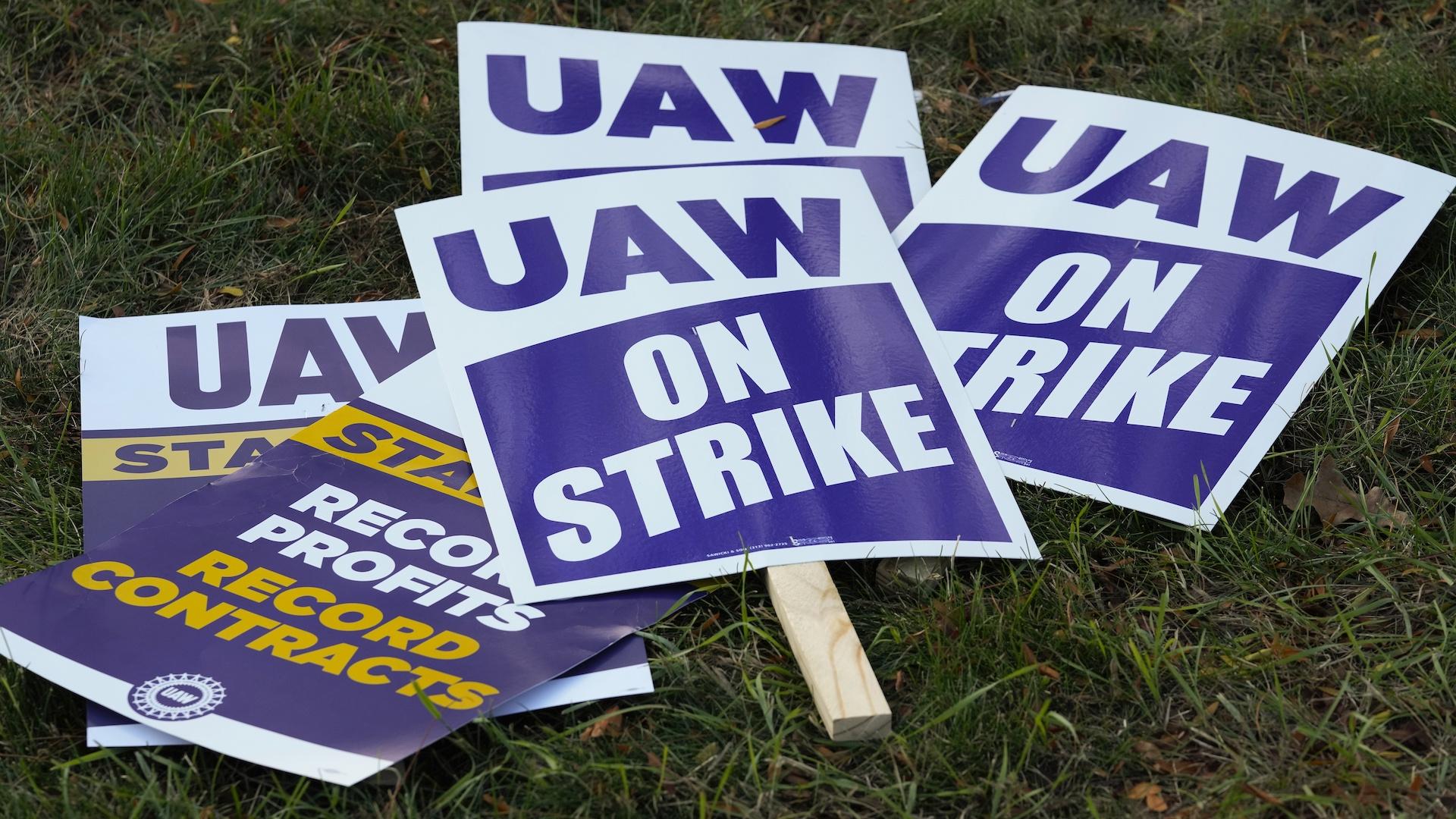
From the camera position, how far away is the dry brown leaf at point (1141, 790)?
1.54m

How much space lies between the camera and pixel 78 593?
66.5 inches

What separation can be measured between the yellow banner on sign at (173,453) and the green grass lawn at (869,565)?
0.07 metres

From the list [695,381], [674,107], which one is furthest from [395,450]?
[674,107]

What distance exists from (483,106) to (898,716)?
1.46 meters

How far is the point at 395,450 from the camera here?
1.94 meters

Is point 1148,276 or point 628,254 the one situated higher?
point 628,254

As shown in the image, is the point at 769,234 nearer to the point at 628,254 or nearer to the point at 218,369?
the point at 628,254

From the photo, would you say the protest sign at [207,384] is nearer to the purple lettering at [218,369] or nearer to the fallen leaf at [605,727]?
the purple lettering at [218,369]

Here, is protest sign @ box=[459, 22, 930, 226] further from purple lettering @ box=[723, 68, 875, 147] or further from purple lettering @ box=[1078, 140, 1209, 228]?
purple lettering @ box=[1078, 140, 1209, 228]

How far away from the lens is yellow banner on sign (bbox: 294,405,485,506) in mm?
1906

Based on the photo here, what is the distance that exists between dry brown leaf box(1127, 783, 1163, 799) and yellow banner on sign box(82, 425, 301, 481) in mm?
1288

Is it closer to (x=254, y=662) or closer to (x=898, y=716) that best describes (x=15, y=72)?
(x=254, y=662)

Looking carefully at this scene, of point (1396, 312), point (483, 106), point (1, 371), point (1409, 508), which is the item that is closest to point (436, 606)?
point (1, 371)

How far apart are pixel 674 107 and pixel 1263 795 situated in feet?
5.34
